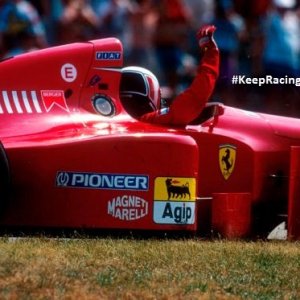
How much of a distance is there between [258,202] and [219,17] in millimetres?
4086

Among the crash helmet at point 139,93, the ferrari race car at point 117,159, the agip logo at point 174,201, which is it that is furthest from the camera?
the crash helmet at point 139,93

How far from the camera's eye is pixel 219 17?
40.9 feet

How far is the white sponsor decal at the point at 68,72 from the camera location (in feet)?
28.8

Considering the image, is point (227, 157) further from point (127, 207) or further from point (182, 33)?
point (182, 33)

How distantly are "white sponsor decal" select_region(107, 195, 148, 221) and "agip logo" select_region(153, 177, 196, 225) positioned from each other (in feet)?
0.32

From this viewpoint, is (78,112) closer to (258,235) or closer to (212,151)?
(212,151)

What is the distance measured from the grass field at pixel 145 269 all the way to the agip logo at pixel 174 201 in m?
0.17

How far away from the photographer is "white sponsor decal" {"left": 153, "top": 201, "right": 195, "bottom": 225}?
8172 mm

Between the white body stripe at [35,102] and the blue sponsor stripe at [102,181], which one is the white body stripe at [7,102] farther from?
the blue sponsor stripe at [102,181]

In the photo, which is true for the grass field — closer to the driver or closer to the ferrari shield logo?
the ferrari shield logo

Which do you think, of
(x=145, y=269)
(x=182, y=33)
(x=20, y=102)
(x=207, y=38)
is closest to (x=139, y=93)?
(x=207, y=38)

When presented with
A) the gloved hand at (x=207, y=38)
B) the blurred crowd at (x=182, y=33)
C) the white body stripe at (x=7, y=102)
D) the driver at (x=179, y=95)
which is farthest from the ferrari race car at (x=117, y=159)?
the blurred crowd at (x=182, y=33)

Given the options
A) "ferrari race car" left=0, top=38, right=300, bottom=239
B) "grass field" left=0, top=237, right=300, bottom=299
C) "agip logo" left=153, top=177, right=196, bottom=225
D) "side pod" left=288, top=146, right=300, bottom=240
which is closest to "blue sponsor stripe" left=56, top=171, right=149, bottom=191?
"ferrari race car" left=0, top=38, right=300, bottom=239

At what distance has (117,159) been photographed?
8.12 m
